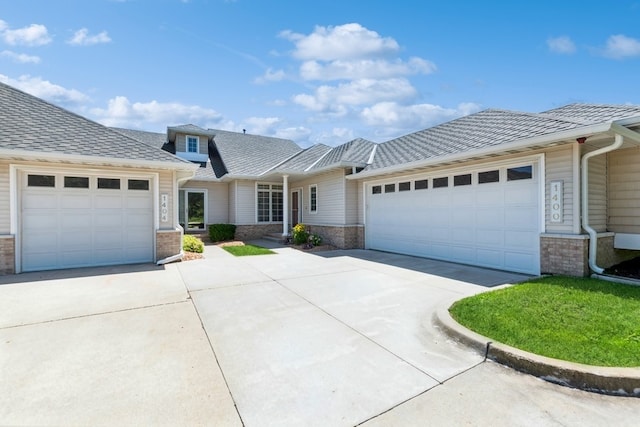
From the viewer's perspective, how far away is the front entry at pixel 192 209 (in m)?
15.4

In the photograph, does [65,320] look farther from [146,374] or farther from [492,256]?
[492,256]

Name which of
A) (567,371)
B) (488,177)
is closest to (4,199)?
(567,371)

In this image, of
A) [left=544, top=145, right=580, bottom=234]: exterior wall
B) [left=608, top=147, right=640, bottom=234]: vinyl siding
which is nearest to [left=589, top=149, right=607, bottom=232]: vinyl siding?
[left=608, top=147, right=640, bottom=234]: vinyl siding

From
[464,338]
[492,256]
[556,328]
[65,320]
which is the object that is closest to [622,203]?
[492,256]

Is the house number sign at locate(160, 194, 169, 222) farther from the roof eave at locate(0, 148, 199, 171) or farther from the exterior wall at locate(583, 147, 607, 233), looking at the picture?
the exterior wall at locate(583, 147, 607, 233)

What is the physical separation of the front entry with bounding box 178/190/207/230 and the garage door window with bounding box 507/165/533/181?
45.3 ft

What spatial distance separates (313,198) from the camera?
49.4 feet

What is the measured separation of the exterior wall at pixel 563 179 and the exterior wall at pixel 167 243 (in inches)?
393

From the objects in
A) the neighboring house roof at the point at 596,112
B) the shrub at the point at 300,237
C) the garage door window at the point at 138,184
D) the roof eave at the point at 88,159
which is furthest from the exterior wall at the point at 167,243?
the neighboring house roof at the point at 596,112

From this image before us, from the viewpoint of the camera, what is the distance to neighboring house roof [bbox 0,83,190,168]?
7383mm

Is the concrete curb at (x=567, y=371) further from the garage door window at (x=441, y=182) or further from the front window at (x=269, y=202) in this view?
the front window at (x=269, y=202)

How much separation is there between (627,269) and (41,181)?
14427 millimetres

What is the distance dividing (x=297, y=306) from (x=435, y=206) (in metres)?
6.19

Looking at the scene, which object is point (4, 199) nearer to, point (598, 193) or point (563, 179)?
point (563, 179)
